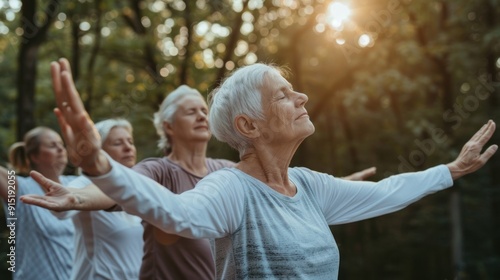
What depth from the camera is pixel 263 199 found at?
7.22 feet

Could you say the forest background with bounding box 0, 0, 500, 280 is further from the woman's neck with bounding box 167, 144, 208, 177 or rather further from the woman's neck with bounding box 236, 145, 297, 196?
the woman's neck with bounding box 236, 145, 297, 196

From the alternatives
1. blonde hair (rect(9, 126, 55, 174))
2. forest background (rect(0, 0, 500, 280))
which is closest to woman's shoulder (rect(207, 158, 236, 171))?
blonde hair (rect(9, 126, 55, 174))

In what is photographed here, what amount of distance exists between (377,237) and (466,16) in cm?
430

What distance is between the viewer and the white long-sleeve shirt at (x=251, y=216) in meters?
1.76

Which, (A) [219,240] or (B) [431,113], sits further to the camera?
(B) [431,113]

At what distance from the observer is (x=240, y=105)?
7.57ft

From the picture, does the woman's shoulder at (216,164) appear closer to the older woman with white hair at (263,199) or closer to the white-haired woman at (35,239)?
the white-haired woman at (35,239)

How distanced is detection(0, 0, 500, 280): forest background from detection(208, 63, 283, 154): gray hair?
7.48 meters

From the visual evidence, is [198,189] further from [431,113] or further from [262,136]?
[431,113]

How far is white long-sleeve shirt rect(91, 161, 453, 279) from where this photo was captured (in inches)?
69.4

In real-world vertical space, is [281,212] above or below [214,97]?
below

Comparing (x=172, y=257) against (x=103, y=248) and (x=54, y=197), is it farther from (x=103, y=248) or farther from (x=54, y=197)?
(x=54, y=197)

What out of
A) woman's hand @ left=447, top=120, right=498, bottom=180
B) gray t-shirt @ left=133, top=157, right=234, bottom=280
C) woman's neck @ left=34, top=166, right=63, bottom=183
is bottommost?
gray t-shirt @ left=133, top=157, right=234, bottom=280

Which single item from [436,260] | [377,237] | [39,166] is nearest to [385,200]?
[39,166]
